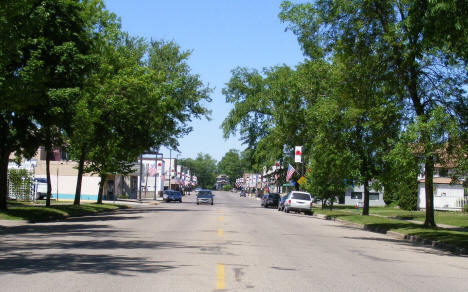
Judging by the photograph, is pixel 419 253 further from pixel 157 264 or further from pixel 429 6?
pixel 157 264

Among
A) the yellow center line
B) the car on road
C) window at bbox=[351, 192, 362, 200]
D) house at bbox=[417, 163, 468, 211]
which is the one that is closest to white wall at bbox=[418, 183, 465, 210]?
house at bbox=[417, 163, 468, 211]

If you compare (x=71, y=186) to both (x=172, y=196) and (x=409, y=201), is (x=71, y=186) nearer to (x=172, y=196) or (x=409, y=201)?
(x=172, y=196)

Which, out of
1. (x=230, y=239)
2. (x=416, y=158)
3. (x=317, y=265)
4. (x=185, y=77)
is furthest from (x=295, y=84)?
(x=317, y=265)

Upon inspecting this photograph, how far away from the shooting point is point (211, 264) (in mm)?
11641

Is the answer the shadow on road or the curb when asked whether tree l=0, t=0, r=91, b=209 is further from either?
the curb

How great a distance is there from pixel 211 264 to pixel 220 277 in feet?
5.55

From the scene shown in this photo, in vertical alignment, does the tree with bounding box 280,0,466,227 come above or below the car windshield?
above

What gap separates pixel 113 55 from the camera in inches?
1367

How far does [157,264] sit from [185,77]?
3819 centimetres

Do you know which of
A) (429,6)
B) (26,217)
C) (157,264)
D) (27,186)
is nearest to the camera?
(157,264)

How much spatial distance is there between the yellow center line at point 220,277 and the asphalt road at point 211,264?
17mm

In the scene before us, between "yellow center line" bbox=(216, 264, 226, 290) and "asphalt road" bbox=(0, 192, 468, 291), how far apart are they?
0.7 inches

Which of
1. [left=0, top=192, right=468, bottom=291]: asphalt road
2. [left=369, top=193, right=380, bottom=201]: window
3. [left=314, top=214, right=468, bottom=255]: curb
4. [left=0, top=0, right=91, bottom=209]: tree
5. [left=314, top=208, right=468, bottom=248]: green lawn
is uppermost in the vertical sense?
[left=0, top=0, right=91, bottom=209]: tree

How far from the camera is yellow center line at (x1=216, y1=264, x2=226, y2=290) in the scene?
357 inches
